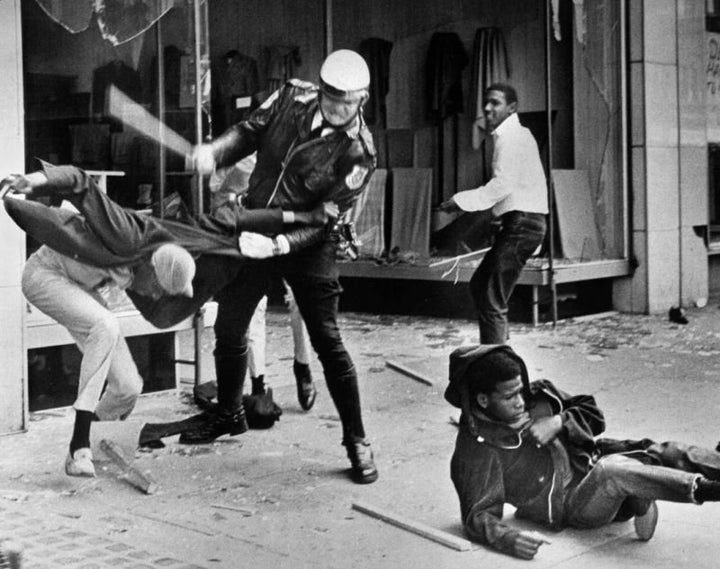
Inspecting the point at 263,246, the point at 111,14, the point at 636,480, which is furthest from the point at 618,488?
the point at 111,14

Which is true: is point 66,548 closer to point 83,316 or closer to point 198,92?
point 83,316

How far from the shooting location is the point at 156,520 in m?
5.25

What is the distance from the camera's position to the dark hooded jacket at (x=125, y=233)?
5.15 meters

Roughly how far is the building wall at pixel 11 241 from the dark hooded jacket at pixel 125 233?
1.55 metres

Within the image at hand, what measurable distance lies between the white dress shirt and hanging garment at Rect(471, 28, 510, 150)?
18.2ft

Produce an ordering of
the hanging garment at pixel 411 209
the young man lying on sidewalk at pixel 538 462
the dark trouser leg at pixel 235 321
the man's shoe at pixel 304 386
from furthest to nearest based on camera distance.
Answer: the hanging garment at pixel 411 209
the man's shoe at pixel 304 386
the dark trouser leg at pixel 235 321
the young man lying on sidewalk at pixel 538 462

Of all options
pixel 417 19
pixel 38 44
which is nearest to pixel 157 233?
pixel 38 44

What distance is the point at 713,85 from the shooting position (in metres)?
13.6

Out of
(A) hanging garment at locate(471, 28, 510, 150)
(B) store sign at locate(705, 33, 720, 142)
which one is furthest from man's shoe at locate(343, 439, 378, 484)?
(B) store sign at locate(705, 33, 720, 142)

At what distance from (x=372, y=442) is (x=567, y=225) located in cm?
634

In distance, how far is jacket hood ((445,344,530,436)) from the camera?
4719 mm

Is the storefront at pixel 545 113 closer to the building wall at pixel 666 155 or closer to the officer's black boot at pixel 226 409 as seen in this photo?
the building wall at pixel 666 155

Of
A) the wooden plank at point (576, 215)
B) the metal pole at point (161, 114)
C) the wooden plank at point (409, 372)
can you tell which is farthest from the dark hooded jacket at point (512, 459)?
the wooden plank at point (576, 215)

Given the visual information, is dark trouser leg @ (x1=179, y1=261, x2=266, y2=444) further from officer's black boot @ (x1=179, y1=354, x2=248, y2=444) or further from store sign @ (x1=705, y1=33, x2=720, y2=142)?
store sign @ (x1=705, y1=33, x2=720, y2=142)
